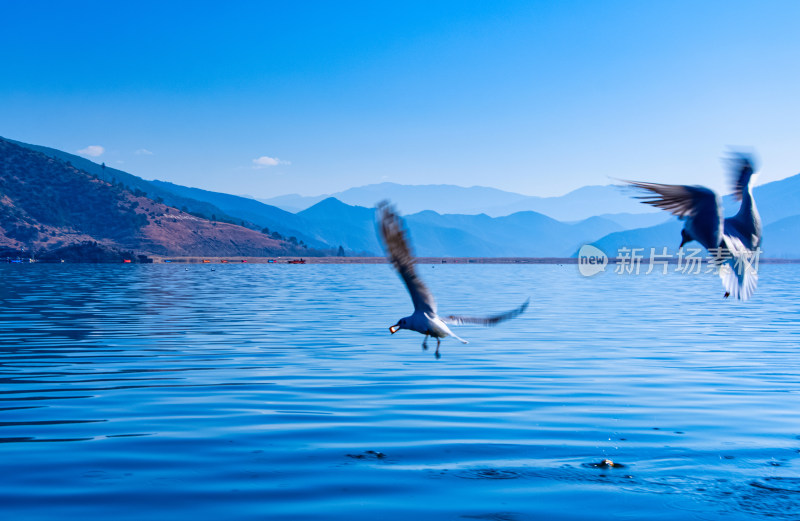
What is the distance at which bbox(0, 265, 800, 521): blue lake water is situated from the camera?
12.4 m

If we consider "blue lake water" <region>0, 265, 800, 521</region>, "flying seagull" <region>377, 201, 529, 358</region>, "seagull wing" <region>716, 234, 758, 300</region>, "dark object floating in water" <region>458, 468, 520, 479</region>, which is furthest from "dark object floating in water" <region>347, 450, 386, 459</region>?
"seagull wing" <region>716, 234, 758, 300</region>

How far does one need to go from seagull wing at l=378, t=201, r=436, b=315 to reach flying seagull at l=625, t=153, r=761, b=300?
3.38m

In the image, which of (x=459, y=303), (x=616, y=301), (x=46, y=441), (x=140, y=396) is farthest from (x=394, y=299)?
(x=46, y=441)

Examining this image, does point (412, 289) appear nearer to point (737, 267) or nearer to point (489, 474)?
point (489, 474)

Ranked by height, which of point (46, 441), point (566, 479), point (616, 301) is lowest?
point (46, 441)

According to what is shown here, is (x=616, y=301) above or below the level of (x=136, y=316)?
above

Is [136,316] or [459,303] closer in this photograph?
[136,316]

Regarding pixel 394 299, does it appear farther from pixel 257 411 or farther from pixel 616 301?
pixel 257 411

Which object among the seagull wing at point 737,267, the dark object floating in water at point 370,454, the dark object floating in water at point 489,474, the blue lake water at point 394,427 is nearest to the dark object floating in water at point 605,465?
the blue lake water at point 394,427

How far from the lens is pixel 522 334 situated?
35.9m

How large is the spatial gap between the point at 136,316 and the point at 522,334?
67.8 feet

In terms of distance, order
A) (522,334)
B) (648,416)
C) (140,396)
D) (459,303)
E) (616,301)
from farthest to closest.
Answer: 1. (616,301)
2. (459,303)
3. (522,334)
4. (140,396)
5. (648,416)

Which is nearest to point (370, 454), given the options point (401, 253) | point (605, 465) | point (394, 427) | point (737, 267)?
point (394, 427)

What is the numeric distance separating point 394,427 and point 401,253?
6452mm
